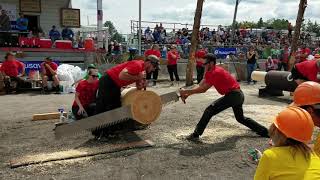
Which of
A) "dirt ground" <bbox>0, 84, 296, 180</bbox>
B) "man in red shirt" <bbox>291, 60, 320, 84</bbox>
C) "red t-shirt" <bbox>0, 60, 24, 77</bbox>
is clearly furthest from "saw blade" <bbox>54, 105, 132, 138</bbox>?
"red t-shirt" <bbox>0, 60, 24, 77</bbox>

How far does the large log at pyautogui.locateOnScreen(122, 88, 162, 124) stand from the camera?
7531 millimetres

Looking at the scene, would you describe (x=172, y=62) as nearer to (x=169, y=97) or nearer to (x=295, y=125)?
(x=169, y=97)

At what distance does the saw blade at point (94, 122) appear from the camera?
7.37m

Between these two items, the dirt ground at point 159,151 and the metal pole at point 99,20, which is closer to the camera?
the dirt ground at point 159,151

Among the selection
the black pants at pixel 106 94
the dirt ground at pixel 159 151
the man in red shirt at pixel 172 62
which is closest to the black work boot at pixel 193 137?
the dirt ground at pixel 159 151

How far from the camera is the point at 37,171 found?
6098 millimetres

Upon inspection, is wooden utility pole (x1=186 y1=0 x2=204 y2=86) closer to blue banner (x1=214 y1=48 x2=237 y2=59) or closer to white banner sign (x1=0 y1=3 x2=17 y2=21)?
blue banner (x1=214 y1=48 x2=237 y2=59)

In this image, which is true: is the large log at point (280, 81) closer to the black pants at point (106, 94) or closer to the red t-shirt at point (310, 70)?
the red t-shirt at point (310, 70)

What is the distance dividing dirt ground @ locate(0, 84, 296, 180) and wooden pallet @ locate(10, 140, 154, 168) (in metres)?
0.11

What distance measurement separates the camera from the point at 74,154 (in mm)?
6793

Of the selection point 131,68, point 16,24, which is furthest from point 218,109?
point 16,24

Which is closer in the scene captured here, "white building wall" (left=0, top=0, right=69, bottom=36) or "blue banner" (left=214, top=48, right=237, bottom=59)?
"white building wall" (left=0, top=0, right=69, bottom=36)

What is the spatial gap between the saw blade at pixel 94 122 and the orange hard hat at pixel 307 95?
4.14m

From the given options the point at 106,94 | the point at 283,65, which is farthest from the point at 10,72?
the point at 283,65
